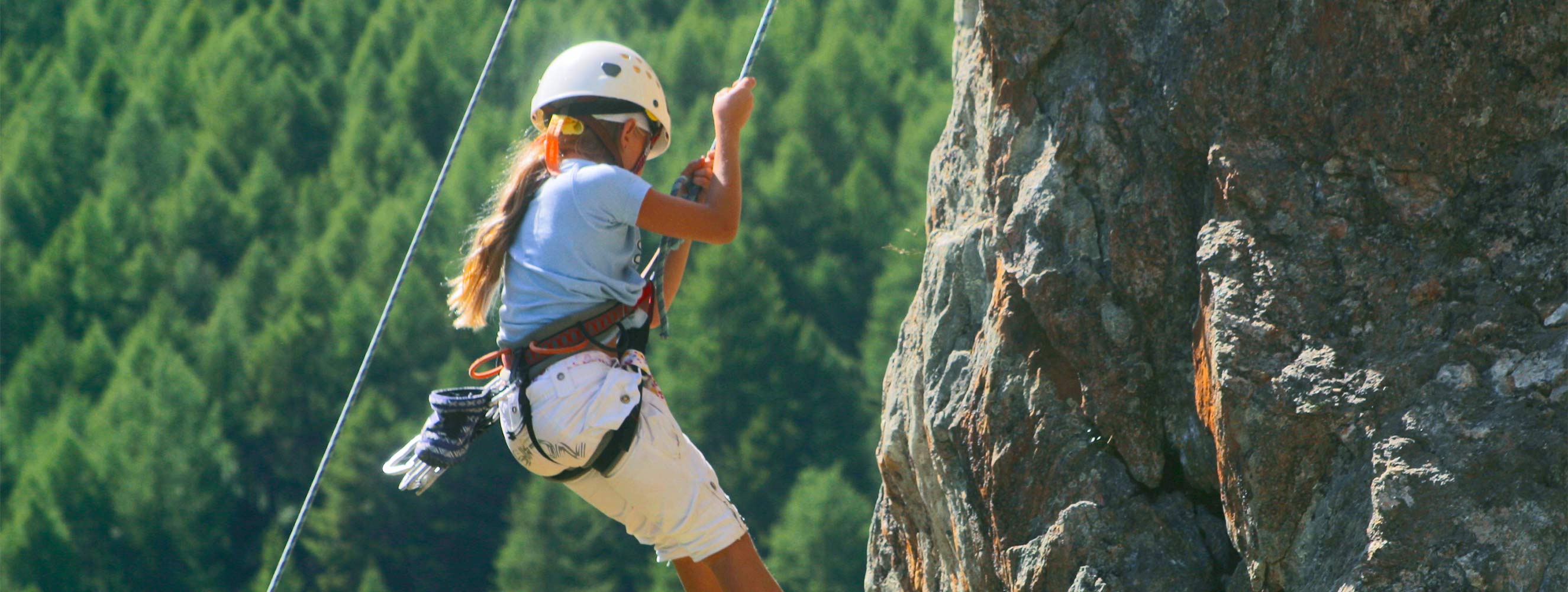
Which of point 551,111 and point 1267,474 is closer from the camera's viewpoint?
point 1267,474

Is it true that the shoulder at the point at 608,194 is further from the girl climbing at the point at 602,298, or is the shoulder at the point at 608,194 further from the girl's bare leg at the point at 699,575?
the girl's bare leg at the point at 699,575

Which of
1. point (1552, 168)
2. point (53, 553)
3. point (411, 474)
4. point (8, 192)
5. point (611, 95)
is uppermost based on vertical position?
point (1552, 168)

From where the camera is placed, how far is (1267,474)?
9.77ft

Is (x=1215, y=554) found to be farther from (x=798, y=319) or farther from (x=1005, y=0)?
(x=798, y=319)

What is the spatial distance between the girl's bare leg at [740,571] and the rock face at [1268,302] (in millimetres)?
458

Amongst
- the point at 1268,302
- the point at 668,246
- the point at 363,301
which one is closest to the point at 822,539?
the point at 363,301

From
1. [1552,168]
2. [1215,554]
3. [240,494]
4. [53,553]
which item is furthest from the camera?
[240,494]

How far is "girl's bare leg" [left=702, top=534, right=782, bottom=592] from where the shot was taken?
134 inches

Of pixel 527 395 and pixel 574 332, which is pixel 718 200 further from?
pixel 527 395

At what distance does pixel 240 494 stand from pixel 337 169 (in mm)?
8437

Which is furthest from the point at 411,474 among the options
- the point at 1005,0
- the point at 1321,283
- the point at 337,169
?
the point at 337,169

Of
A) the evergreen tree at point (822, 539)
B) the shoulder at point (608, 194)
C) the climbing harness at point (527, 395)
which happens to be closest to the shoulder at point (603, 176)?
the shoulder at point (608, 194)

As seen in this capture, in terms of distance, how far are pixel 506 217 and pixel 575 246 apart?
20 centimetres

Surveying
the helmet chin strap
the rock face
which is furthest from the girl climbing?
the rock face
